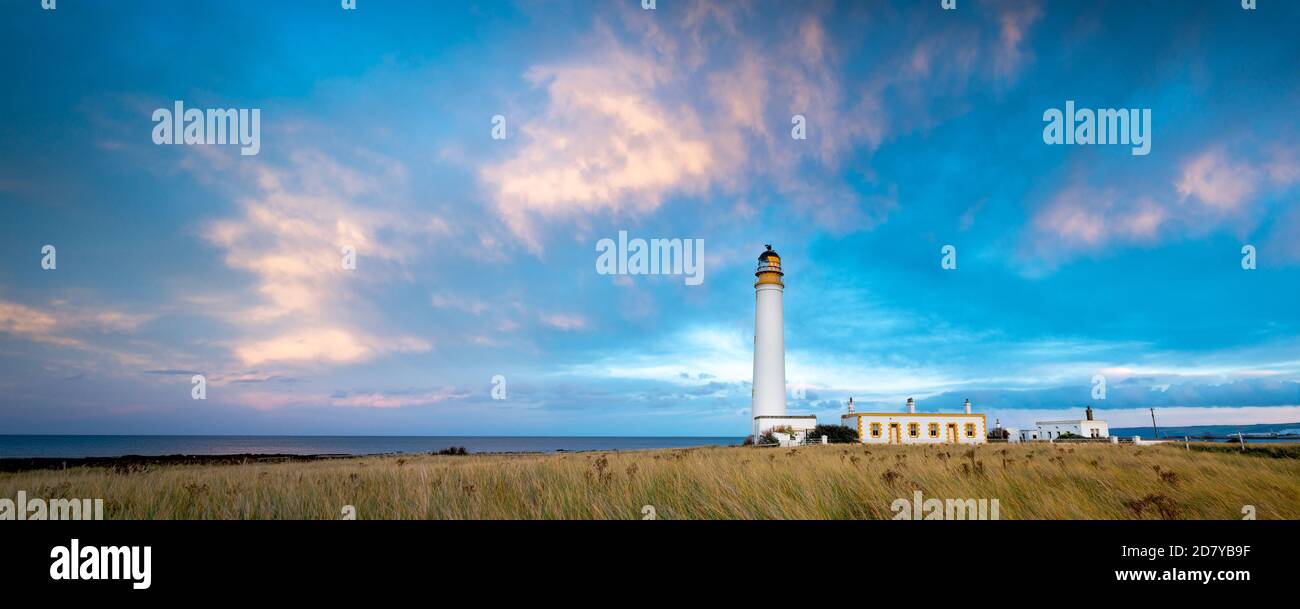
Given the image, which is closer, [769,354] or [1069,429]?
[769,354]

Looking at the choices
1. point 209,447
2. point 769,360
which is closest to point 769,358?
point 769,360

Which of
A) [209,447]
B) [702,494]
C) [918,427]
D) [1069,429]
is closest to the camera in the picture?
[702,494]

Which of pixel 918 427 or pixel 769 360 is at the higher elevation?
pixel 769 360

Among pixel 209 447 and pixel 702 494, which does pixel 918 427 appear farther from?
pixel 209 447

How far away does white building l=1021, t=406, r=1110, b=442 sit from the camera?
46344mm

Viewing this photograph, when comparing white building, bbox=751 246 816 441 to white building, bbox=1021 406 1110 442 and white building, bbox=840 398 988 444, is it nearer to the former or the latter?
white building, bbox=840 398 988 444

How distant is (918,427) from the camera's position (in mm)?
40781

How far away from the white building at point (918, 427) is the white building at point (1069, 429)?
6.30m

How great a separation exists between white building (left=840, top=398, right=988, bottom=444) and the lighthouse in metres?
5.78

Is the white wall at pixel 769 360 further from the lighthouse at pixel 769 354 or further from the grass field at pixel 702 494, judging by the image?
the grass field at pixel 702 494

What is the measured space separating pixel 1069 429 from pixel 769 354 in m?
28.2
